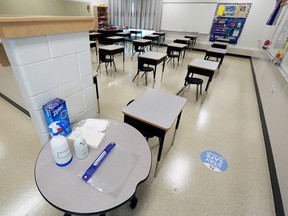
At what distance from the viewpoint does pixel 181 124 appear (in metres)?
2.43

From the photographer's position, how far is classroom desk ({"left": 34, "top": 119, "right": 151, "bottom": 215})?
69 cm

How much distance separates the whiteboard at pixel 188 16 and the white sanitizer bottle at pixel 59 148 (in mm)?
8520

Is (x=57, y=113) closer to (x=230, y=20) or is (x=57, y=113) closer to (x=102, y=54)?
(x=102, y=54)

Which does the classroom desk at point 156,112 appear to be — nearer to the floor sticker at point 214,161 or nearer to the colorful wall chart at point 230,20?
the floor sticker at point 214,161

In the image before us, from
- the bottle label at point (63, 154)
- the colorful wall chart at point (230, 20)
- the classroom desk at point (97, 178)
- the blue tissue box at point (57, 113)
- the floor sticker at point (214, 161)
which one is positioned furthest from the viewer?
the colorful wall chart at point (230, 20)

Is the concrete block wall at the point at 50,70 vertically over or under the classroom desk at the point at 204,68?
over

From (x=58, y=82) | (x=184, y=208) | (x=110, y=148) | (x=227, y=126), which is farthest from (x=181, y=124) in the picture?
(x=58, y=82)

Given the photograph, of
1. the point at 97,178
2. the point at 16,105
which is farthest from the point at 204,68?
the point at 16,105

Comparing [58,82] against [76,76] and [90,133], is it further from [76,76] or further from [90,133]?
[90,133]

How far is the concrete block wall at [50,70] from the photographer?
0.84 m

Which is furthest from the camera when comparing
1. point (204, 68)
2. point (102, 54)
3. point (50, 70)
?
point (102, 54)

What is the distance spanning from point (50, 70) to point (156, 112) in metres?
0.87

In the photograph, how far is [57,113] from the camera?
1.02 metres

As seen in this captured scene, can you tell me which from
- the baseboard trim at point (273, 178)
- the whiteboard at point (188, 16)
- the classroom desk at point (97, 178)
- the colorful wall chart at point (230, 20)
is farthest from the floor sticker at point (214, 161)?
the whiteboard at point (188, 16)
